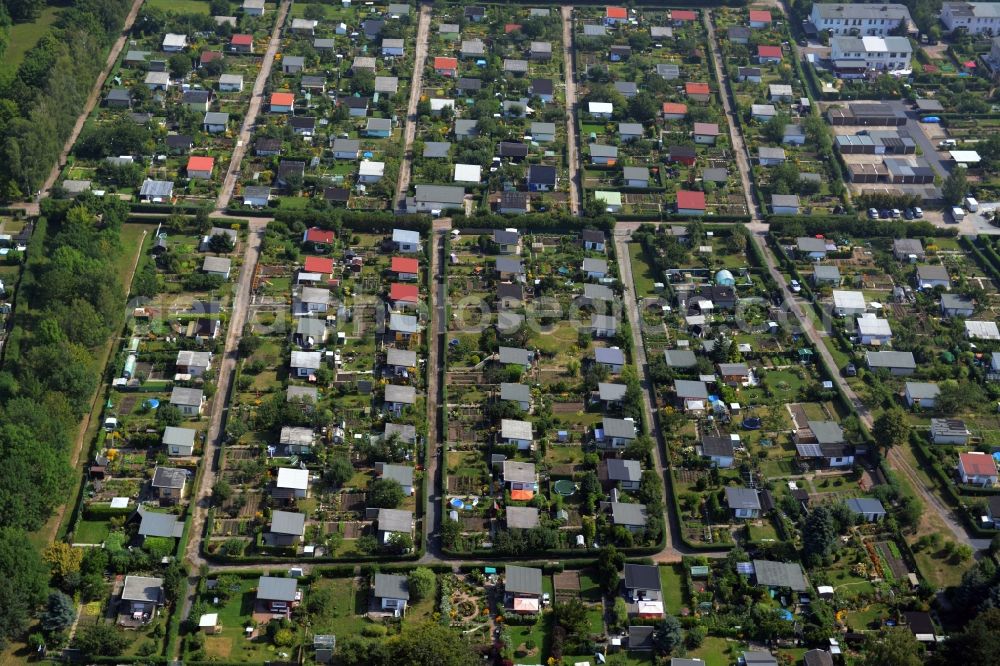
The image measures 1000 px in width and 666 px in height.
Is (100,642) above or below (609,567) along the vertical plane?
below

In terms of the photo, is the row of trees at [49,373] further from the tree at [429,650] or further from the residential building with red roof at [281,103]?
the residential building with red roof at [281,103]

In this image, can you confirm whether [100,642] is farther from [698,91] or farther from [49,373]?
[698,91]

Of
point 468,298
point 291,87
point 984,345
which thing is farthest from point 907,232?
point 291,87

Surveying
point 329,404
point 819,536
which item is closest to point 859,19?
point 819,536

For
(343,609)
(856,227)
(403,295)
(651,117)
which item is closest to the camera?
(343,609)

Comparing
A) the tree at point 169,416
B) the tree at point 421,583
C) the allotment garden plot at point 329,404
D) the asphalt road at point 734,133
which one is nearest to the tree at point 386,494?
the allotment garden plot at point 329,404

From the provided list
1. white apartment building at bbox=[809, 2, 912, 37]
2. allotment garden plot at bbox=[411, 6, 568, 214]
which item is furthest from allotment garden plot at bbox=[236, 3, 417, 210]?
white apartment building at bbox=[809, 2, 912, 37]

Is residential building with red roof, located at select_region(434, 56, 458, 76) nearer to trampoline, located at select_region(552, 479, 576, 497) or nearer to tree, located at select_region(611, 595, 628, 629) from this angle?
trampoline, located at select_region(552, 479, 576, 497)
